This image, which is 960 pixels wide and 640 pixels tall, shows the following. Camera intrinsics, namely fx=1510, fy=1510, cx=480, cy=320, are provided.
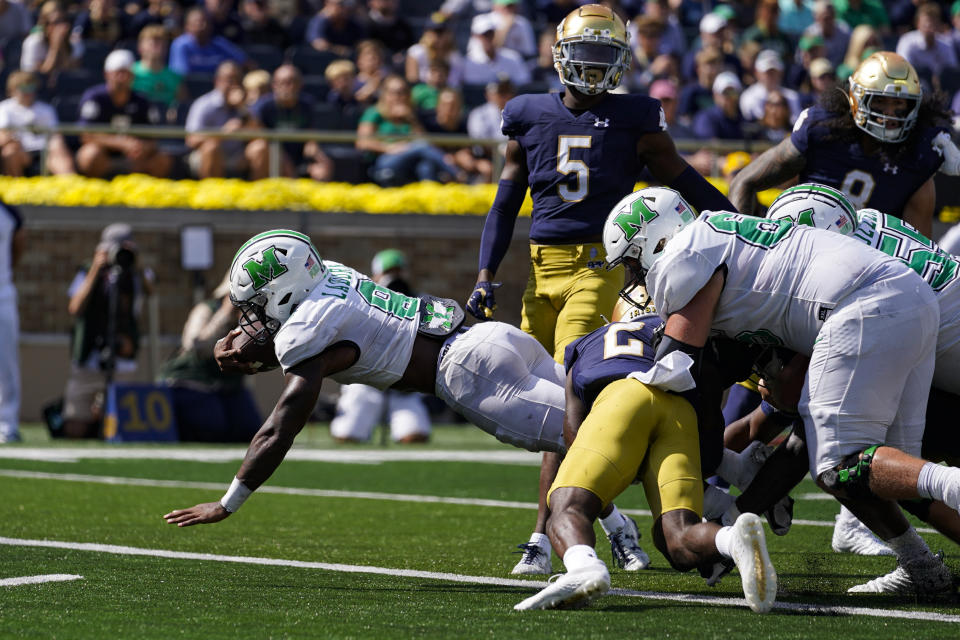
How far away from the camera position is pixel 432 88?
13914 millimetres

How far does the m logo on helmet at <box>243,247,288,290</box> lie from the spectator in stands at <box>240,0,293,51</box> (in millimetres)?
10377

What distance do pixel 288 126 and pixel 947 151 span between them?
8294mm

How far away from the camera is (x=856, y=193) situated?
590 centimetres

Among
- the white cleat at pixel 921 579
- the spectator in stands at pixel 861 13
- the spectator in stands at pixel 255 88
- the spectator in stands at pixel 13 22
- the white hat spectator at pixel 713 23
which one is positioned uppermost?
the spectator in stands at pixel 861 13

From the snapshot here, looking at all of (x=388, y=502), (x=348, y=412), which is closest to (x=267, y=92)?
(x=348, y=412)

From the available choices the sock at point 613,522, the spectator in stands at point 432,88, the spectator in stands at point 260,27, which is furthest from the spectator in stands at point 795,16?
the sock at point 613,522

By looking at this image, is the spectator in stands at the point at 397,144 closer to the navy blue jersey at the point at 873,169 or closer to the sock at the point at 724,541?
the navy blue jersey at the point at 873,169

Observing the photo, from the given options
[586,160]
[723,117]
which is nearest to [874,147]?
[586,160]

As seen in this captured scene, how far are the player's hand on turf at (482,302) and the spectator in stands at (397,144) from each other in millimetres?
7594

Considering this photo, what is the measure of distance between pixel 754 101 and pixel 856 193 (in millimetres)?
8435

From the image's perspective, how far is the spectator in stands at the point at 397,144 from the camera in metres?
13.2

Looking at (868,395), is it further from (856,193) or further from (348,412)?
(348,412)

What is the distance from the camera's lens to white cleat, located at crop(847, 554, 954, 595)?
459 cm

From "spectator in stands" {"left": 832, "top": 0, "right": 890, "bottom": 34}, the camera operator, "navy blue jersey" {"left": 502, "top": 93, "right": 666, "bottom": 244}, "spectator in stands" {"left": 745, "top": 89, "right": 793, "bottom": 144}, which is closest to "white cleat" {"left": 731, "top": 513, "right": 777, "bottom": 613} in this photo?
"navy blue jersey" {"left": 502, "top": 93, "right": 666, "bottom": 244}
